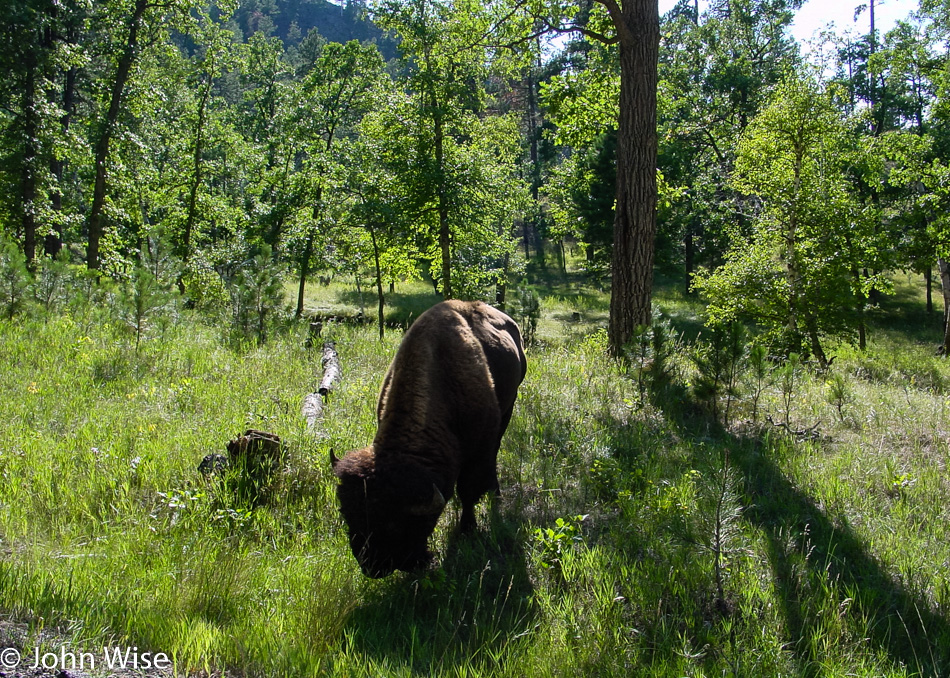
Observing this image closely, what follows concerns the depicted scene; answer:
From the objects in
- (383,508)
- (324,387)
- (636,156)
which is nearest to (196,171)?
(324,387)

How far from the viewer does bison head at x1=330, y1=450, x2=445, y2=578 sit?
152 inches

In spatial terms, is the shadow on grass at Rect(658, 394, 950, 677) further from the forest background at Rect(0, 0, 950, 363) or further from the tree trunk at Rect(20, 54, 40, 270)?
the tree trunk at Rect(20, 54, 40, 270)

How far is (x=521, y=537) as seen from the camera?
15.7ft

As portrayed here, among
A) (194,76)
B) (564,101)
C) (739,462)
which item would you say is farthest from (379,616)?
(194,76)

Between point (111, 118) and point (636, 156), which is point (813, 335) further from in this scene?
point (111, 118)

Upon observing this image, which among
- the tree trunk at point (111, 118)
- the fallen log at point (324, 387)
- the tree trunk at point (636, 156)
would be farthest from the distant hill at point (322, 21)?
the fallen log at point (324, 387)

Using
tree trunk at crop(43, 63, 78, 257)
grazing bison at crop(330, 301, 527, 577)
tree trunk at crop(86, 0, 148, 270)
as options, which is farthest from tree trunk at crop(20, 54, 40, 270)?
grazing bison at crop(330, 301, 527, 577)

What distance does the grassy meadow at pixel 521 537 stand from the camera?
10.9ft

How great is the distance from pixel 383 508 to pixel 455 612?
872 mm

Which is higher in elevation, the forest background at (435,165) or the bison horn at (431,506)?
the forest background at (435,165)

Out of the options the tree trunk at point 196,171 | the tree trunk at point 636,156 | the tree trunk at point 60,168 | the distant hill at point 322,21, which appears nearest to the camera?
the tree trunk at point 636,156

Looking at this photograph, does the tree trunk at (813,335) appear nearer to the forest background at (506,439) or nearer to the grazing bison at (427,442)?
the forest background at (506,439)

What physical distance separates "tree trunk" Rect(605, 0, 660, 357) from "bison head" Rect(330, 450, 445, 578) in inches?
247

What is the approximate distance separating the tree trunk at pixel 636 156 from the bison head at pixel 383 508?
627cm
